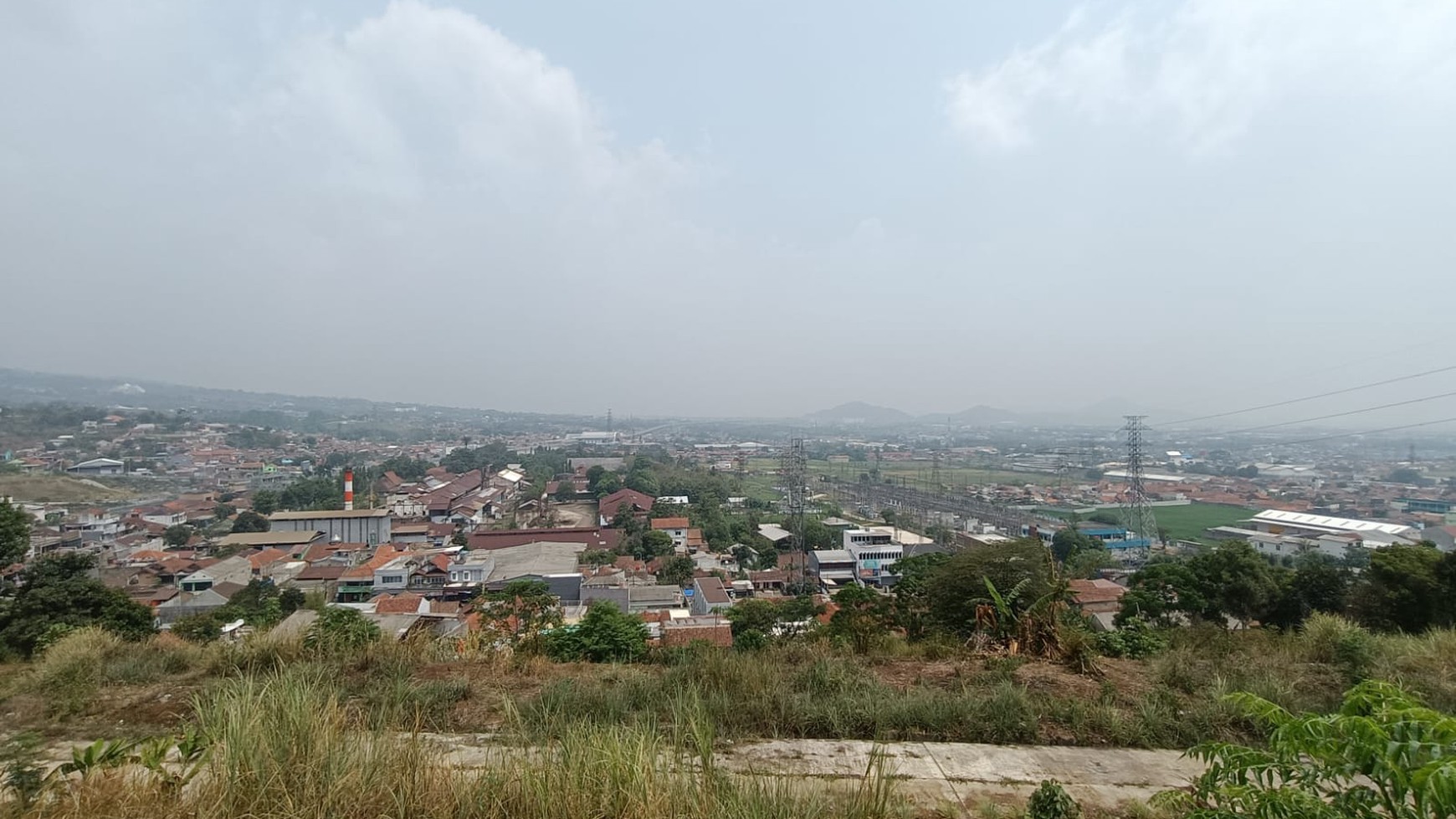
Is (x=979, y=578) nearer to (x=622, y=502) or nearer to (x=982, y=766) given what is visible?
(x=982, y=766)

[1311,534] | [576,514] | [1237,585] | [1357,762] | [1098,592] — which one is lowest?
[576,514]

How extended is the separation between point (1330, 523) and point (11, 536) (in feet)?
133

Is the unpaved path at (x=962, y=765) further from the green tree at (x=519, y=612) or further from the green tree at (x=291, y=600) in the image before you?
the green tree at (x=291, y=600)

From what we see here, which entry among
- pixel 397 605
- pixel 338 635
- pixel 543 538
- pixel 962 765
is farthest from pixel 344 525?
pixel 962 765

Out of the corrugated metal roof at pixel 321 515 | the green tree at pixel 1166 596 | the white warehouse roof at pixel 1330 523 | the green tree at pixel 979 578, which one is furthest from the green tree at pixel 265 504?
the white warehouse roof at pixel 1330 523

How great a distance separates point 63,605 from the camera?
340 inches

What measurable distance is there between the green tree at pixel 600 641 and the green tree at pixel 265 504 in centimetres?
3881

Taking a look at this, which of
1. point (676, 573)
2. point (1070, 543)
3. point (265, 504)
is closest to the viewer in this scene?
point (676, 573)

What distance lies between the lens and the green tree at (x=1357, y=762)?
1135 mm

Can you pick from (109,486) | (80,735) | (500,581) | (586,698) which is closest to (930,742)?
(586,698)

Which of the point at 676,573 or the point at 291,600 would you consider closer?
the point at 291,600

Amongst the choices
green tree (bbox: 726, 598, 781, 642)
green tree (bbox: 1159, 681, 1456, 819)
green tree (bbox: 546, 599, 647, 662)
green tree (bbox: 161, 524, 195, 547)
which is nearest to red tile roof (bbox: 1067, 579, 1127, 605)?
green tree (bbox: 726, 598, 781, 642)

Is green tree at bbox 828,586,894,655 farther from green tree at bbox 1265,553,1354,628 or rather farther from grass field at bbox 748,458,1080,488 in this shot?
grass field at bbox 748,458,1080,488

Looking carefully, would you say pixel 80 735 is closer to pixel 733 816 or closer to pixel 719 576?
pixel 733 816
